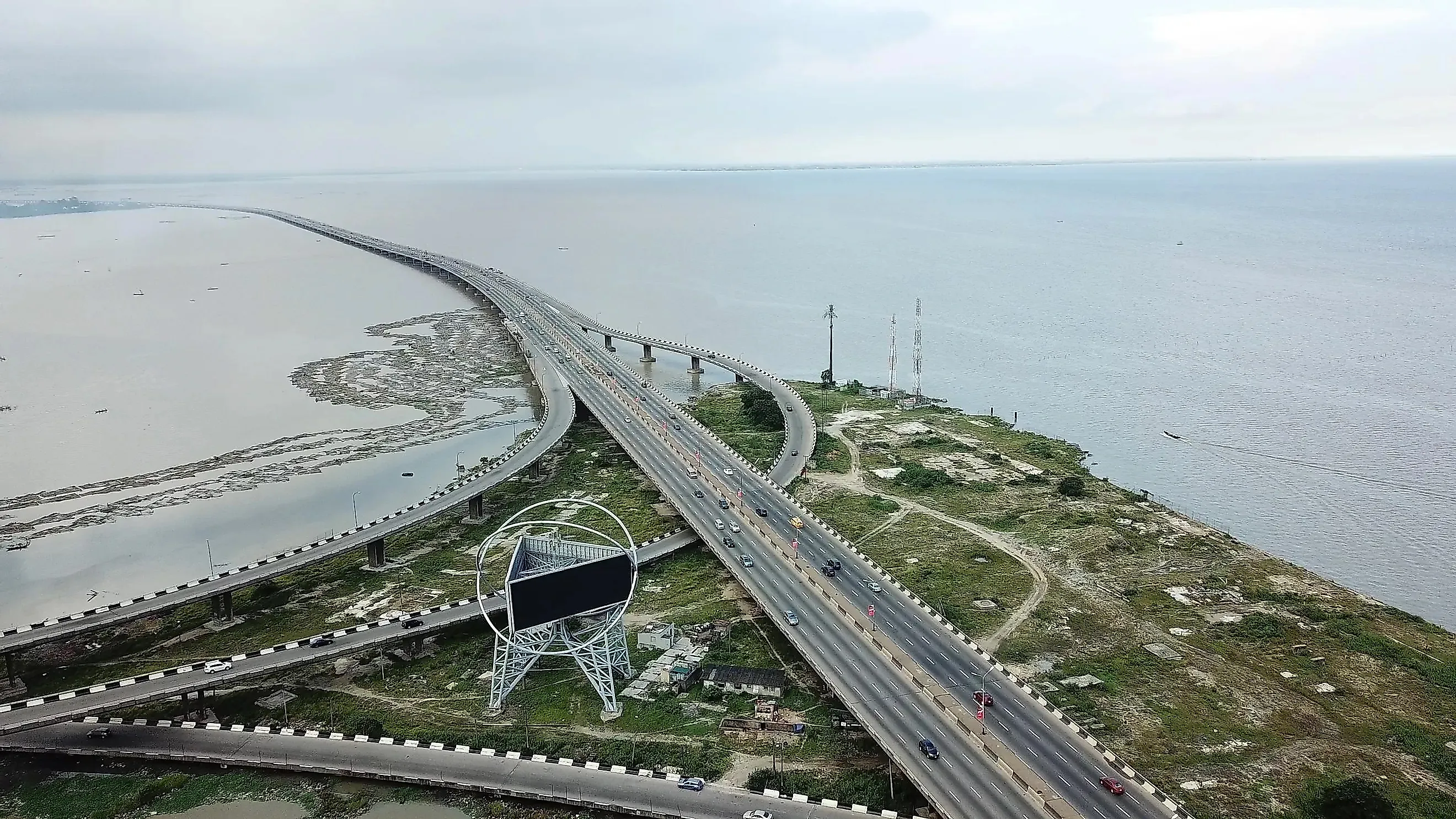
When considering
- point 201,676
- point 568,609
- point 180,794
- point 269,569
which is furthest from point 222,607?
point 568,609

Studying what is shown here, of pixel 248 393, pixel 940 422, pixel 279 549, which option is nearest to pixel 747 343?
pixel 940 422

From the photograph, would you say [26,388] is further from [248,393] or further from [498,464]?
[498,464]

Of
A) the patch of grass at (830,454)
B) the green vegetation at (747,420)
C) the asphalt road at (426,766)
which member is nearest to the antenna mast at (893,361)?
the green vegetation at (747,420)

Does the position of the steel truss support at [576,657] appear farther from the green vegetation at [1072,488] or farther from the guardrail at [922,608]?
the green vegetation at [1072,488]

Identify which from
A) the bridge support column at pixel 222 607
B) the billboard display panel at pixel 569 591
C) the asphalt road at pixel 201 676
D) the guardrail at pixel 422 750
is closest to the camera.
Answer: the guardrail at pixel 422 750

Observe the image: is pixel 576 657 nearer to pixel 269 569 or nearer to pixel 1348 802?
pixel 269 569
